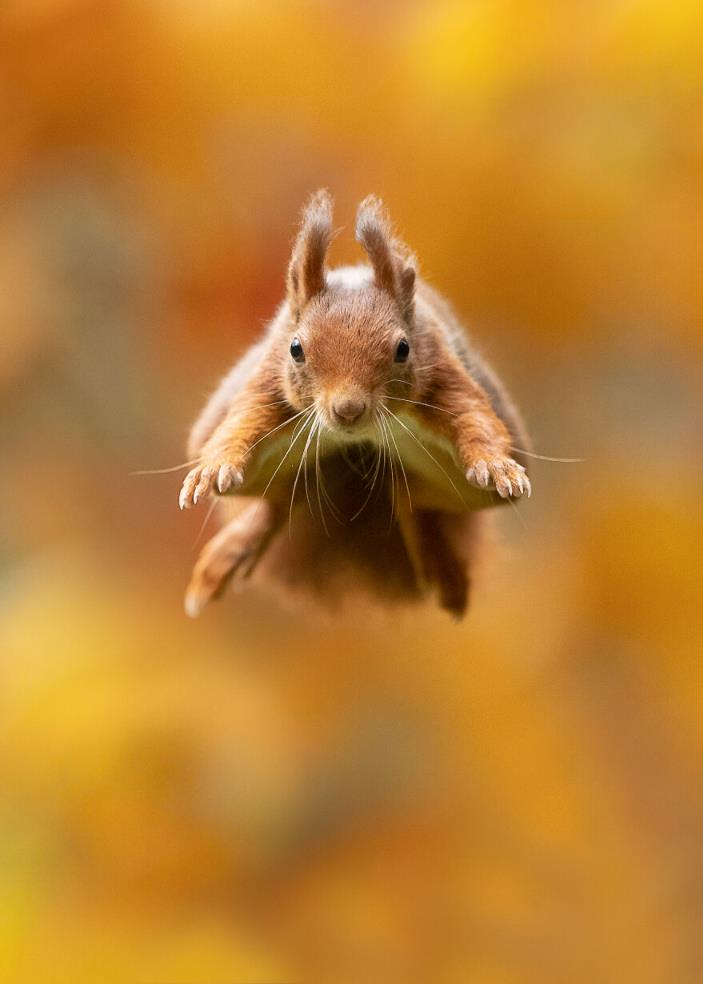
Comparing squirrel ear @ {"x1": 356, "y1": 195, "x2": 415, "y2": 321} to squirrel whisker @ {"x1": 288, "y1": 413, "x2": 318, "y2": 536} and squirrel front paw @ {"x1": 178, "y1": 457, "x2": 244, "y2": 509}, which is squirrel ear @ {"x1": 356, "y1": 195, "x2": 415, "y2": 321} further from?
squirrel front paw @ {"x1": 178, "y1": 457, "x2": 244, "y2": 509}

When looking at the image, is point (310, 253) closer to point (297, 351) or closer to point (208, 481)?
point (297, 351)

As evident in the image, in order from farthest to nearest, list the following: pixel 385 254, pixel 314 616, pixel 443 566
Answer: pixel 314 616 < pixel 443 566 < pixel 385 254

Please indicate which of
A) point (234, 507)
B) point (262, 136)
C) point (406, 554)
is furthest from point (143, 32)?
point (406, 554)

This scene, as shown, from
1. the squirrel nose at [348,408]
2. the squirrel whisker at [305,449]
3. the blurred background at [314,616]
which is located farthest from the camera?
the blurred background at [314,616]

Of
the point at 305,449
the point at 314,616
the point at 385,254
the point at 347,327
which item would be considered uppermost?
the point at 385,254

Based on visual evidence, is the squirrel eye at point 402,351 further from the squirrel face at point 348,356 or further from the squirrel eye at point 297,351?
the squirrel eye at point 297,351

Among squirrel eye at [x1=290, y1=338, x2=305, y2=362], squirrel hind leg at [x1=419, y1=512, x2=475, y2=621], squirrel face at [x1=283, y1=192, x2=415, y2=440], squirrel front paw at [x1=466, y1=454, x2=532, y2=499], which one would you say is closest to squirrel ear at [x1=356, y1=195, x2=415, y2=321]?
squirrel face at [x1=283, y1=192, x2=415, y2=440]

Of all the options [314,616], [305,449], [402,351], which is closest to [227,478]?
[305,449]

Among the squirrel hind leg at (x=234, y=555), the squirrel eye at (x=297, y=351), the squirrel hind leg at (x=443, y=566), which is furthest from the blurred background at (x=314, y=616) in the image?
the squirrel eye at (x=297, y=351)
